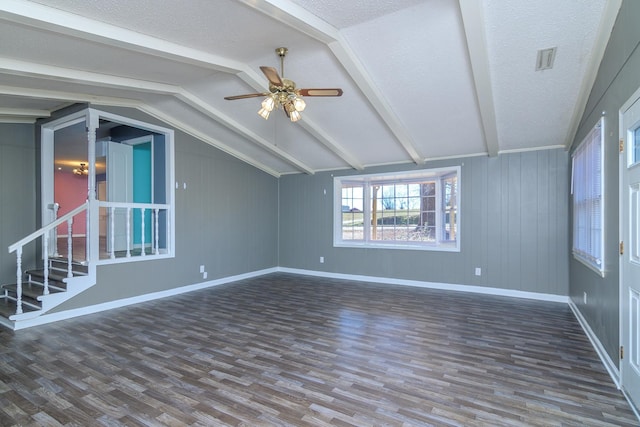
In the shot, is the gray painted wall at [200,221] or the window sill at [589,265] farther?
the gray painted wall at [200,221]

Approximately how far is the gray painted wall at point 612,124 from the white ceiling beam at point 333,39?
6.87ft

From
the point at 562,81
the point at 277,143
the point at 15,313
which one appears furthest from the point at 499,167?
the point at 15,313

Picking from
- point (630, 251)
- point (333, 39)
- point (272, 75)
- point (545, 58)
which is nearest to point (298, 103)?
point (272, 75)

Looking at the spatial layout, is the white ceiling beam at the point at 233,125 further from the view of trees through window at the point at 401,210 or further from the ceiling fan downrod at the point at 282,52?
the ceiling fan downrod at the point at 282,52

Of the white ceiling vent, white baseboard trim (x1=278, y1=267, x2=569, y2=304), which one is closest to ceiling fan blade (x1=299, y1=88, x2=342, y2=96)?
the white ceiling vent

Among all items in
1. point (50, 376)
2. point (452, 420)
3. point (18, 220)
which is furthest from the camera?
point (18, 220)

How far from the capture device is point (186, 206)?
18.6ft

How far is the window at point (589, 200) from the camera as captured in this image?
2929mm

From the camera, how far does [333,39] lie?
9.93 feet

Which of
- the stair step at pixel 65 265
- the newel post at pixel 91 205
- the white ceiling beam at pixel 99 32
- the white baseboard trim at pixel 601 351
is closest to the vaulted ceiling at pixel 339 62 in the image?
the white ceiling beam at pixel 99 32

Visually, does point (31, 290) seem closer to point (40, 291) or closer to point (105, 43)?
point (40, 291)

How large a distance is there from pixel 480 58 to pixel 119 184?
557 cm

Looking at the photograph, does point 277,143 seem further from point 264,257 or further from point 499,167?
point 499,167

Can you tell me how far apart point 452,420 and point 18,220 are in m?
6.36
